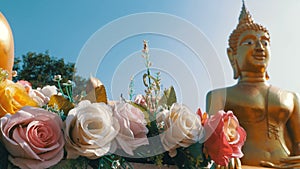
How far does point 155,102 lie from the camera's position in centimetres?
116

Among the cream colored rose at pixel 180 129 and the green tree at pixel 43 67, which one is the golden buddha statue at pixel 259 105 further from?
the green tree at pixel 43 67

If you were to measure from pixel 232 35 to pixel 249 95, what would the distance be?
833mm

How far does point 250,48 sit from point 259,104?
663 millimetres

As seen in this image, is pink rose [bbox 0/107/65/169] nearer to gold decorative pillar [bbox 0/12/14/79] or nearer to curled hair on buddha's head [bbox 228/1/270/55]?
gold decorative pillar [bbox 0/12/14/79]

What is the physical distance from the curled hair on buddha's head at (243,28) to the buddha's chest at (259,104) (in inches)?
24.4

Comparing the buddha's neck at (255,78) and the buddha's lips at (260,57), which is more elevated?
the buddha's lips at (260,57)

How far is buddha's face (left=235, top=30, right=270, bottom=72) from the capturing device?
16.1 feet

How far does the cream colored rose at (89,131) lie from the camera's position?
0.93 m

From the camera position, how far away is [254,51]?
4.93 metres

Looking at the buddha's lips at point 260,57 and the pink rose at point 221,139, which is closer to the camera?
the pink rose at point 221,139

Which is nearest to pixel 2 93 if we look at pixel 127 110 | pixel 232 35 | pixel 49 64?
pixel 127 110

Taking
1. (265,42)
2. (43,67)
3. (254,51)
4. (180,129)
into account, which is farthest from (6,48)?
(43,67)

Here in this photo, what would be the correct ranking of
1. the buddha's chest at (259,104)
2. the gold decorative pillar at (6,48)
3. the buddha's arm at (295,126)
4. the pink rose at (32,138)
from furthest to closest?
the buddha's arm at (295,126) → the buddha's chest at (259,104) → the gold decorative pillar at (6,48) → the pink rose at (32,138)

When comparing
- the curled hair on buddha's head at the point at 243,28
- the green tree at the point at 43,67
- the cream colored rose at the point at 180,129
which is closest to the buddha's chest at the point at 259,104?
the curled hair on buddha's head at the point at 243,28
